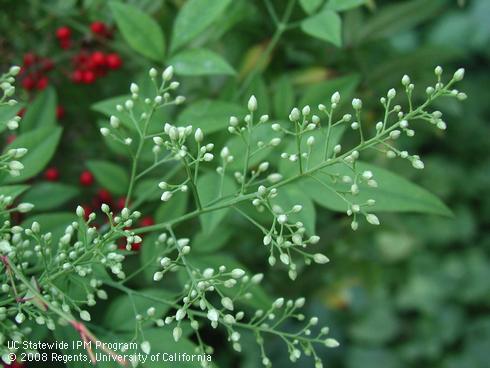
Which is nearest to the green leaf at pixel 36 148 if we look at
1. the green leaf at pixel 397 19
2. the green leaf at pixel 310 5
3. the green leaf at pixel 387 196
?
the green leaf at pixel 387 196

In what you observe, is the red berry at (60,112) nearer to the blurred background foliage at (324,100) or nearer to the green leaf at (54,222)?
the blurred background foliage at (324,100)

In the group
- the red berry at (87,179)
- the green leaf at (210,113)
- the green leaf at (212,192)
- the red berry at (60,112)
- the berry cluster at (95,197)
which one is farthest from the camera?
the red berry at (60,112)

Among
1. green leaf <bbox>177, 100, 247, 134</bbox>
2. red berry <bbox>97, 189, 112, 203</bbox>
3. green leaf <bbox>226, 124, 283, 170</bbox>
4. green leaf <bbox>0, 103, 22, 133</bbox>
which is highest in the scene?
green leaf <bbox>0, 103, 22, 133</bbox>

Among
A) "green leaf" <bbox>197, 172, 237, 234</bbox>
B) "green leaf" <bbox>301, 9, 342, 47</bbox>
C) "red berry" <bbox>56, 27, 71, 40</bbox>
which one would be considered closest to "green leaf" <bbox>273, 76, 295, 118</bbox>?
"green leaf" <bbox>301, 9, 342, 47</bbox>

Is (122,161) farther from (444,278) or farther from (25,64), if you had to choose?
(444,278)

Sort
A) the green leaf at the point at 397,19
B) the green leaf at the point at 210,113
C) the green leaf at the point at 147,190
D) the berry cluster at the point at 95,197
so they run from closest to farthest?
the green leaf at the point at 210,113 < the green leaf at the point at 147,190 < the berry cluster at the point at 95,197 < the green leaf at the point at 397,19

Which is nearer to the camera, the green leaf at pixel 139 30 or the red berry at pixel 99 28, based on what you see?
the green leaf at pixel 139 30

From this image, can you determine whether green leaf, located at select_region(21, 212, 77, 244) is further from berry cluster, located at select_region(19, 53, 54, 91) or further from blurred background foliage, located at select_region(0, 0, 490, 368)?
berry cluster, located at select_region(19, 53, 54, 91)
